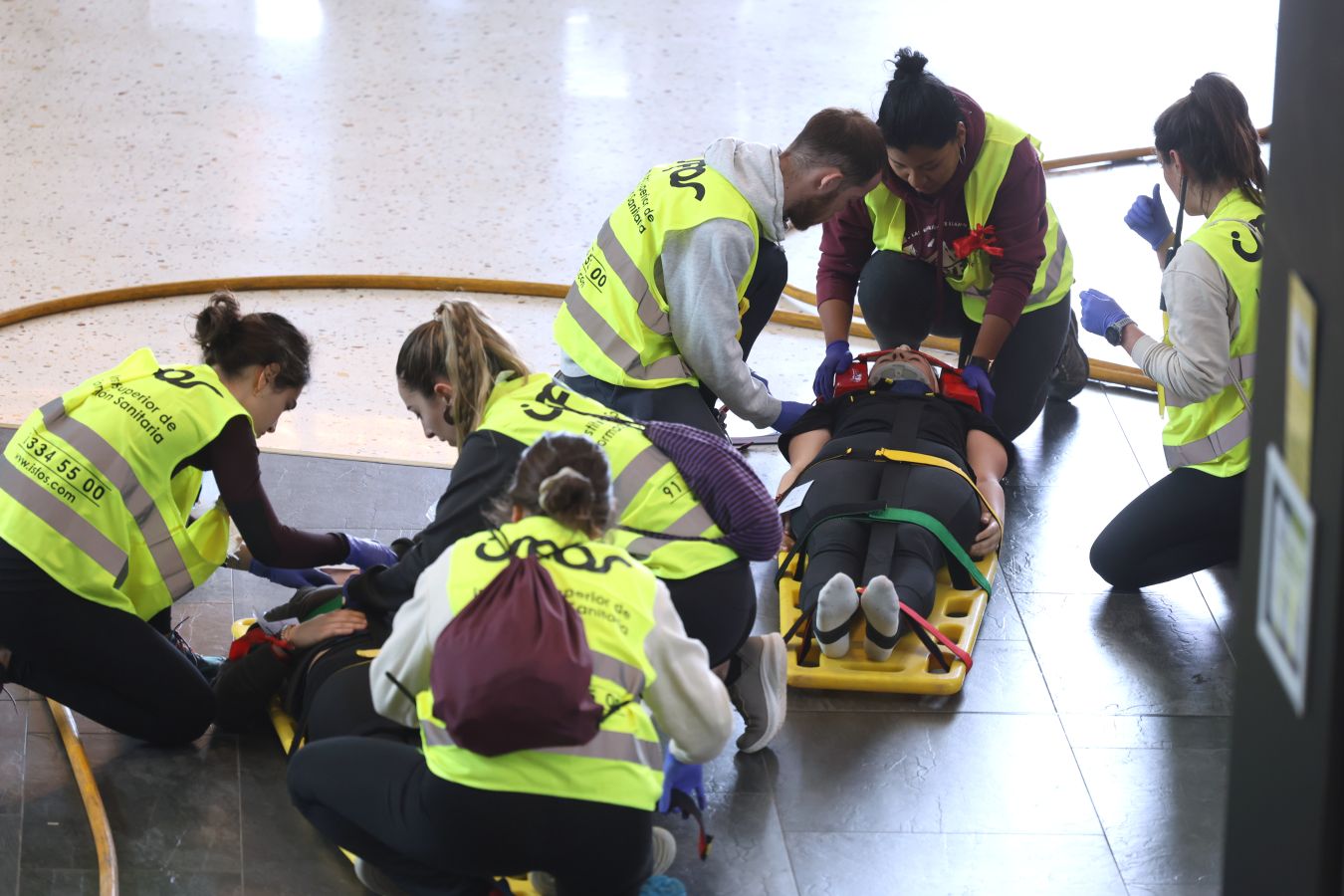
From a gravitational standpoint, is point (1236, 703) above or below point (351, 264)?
above

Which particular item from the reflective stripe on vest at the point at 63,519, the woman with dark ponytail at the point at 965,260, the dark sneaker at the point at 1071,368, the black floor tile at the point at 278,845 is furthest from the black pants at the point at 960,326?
the reflective stripe on vest at the point at 63,519

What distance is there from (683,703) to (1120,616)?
5.19 ft

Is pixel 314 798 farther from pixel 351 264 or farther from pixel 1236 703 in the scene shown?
pixel 351 264

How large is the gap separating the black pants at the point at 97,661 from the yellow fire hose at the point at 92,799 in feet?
0.24

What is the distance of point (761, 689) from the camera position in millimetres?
2990

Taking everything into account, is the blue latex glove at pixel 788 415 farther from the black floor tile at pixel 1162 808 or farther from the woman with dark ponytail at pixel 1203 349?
the black floor tile at pixel 1162 808

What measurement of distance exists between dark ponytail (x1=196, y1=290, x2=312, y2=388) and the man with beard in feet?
2.82

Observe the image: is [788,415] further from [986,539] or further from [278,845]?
[278,845]

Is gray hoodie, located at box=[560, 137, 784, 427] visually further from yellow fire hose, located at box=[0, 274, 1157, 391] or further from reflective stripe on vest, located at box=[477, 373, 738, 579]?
yellow fire hose, located at box=[0, 274, 1157, 391]

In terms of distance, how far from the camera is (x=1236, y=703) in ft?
5.61

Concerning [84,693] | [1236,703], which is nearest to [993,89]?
[84,693]

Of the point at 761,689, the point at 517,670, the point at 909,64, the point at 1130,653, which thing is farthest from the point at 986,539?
the point at 517,670

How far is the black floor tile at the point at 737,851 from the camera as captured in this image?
272 centimetres

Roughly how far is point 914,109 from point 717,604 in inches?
56.5
